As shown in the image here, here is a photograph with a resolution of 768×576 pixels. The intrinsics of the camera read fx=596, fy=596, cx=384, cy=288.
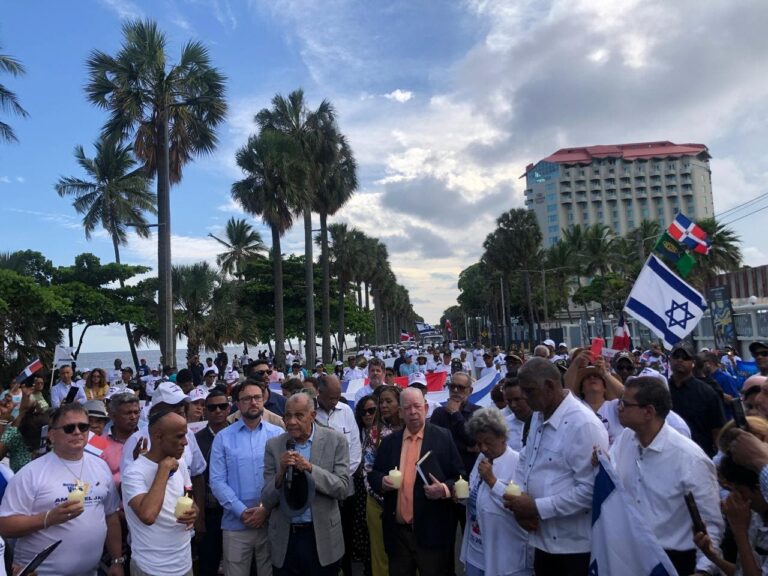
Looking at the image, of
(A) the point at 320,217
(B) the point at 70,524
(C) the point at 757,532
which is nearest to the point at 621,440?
(C) the point at 757,532

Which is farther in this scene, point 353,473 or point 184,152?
point 184,152

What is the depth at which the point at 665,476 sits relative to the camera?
10.2ft

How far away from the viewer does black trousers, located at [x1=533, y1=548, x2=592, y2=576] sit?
3.39 meters

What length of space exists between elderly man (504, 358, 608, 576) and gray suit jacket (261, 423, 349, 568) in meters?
1.33

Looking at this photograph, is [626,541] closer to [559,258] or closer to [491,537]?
[491,537]

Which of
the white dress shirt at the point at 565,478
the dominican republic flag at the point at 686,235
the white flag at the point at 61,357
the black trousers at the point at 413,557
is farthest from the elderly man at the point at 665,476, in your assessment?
the white flag at the point at 61,357

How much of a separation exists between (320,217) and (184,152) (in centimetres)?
1290

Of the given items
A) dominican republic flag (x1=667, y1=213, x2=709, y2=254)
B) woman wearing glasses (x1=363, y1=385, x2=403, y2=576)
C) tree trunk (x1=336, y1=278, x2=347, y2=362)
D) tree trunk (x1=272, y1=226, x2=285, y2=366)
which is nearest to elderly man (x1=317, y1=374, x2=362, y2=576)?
woman wearing glasses (x1=363, y1=385, x2=403, y2=576)

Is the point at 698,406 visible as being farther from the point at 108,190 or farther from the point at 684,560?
the point at 108,190

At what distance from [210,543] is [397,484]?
193cm

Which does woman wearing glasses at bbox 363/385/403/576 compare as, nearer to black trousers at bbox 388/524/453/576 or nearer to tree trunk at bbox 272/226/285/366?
black trousers at bbox 388/524/453/576

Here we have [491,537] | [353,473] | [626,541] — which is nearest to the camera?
[626,541]

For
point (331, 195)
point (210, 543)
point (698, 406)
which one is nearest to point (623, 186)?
point (331, 195)

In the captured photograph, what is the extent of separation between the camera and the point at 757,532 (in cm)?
263
